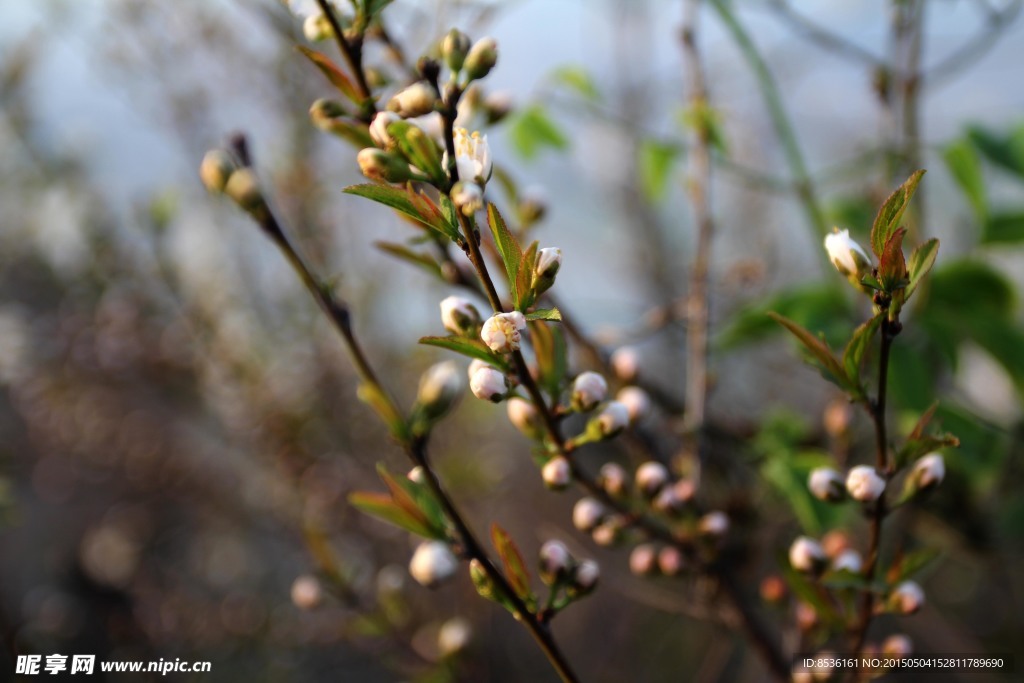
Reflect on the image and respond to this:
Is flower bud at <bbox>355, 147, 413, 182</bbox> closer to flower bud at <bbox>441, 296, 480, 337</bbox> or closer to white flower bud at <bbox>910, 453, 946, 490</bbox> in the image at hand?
flower bud at <bbox>441, 296, 480, 337</bbox>

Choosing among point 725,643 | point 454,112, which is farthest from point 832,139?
point 454,112

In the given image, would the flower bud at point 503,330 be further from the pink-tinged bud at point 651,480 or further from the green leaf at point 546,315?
the pink-tinged bud at point 651,480

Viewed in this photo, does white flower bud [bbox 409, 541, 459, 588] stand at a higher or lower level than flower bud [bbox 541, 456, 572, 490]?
lower

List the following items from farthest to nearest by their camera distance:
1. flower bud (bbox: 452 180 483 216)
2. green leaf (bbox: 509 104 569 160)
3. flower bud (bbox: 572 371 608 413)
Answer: green leaf (bbox: 509 104 569 160), flower bud (bbox: 572 371 608 413), flower bud (bbox: 452 180 483 216)

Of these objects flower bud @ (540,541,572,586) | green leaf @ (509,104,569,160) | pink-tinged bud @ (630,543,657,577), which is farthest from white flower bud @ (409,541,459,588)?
green leaf @ (509,104,569,160)

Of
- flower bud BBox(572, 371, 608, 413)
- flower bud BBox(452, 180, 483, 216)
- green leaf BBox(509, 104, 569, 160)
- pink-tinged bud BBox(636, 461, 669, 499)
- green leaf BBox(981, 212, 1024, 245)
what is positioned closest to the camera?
flower bud BBox(452, 180, 483, 216)

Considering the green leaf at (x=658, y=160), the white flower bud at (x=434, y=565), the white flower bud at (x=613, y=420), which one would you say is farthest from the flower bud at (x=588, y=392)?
the green leaf at (x=658, y=160)

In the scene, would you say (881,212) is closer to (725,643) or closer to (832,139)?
(725,643)
